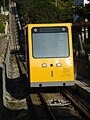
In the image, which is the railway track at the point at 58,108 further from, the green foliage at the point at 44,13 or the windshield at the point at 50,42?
the green foliage at the point at 44,13

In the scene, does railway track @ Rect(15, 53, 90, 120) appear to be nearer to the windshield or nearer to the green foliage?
the windshield

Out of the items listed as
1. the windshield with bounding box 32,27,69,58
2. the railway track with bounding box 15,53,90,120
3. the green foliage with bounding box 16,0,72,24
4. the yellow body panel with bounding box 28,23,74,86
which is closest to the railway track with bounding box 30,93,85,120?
the railway track with bounding box 15,53,90,120

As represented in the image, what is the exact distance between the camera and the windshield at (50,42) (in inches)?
710

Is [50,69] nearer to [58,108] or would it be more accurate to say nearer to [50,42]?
[50,42]

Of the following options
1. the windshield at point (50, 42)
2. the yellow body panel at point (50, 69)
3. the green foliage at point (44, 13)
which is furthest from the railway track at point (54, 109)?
the green foliage at point (44, 13)

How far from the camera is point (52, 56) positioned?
709 inches

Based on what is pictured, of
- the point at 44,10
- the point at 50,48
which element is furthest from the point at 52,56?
the point at 44,10

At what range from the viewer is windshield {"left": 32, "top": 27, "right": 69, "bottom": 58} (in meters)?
18.0

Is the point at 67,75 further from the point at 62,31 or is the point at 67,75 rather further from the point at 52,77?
the point at 62,31

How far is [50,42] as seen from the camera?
18.1 metres

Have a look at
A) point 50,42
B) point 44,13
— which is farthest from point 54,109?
point 44,13

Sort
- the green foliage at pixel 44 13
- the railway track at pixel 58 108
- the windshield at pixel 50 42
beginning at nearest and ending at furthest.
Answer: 1. the railway track at pixel 58 108
2. the windshield at pixel 50 42
3. the green foliage at pixel 44 13

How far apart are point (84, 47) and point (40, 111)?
40.4ft

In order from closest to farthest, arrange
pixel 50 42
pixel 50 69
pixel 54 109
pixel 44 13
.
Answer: pixel 54 109
pixel 50 69
pixel 50 42
pixel 44 13
